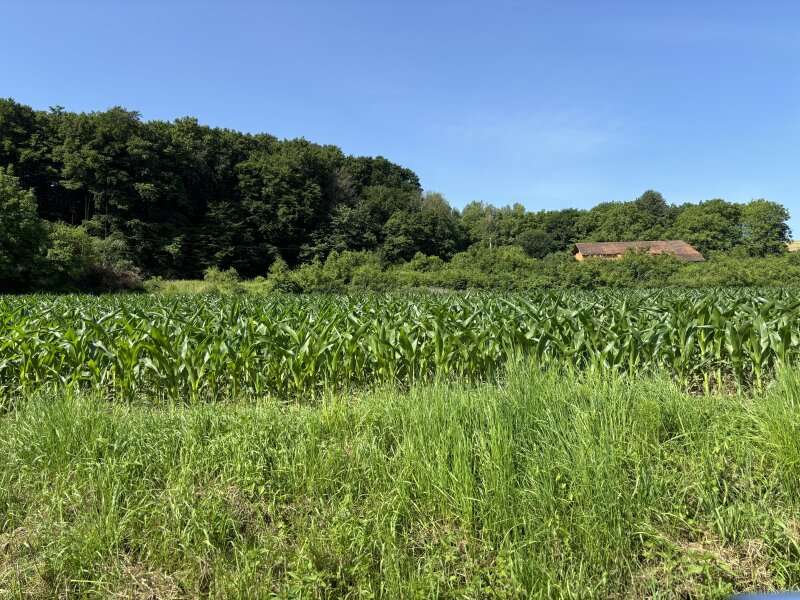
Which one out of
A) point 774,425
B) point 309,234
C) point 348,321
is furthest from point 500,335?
point 309,234

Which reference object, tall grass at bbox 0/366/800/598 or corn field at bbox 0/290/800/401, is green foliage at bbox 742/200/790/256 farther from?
tall grass at bbox 0/366/800/598

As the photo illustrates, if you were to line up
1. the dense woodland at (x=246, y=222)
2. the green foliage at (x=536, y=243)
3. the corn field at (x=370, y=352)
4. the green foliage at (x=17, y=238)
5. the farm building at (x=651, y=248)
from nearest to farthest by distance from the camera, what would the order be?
the corn field at (x=370, y=352) → the green foliage at (x=17, y=238) → the dense woodland at (x=246, y=222) → the farm building at (x=651, y=248) → the green foliage at (x=536, y=243)

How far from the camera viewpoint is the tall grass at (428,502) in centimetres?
260

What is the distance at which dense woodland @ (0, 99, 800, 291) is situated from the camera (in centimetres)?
3512

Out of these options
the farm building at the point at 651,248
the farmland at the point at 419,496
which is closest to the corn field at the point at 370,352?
the farmland at the point at 419,496

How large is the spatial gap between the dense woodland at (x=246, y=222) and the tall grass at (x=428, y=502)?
31051 millimetres

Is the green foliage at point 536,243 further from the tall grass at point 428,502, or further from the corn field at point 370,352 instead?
the tall grass at point 428,502

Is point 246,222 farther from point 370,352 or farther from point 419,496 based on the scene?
point 419,496

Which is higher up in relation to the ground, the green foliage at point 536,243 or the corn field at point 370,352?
the green foliage at point 536,243

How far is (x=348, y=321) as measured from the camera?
24.5 ft

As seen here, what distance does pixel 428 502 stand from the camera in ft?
9.96

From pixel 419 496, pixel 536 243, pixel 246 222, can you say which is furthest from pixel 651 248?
pixel 419 496

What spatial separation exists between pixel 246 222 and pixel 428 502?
6505cm

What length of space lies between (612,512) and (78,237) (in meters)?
39.9
